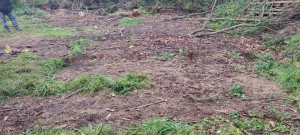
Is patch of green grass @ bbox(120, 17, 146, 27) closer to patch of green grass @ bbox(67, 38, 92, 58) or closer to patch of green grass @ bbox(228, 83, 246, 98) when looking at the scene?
patch of green grass @ bbox(67, 38, 92, 58)

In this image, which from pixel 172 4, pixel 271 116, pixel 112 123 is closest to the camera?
pixel 112 123

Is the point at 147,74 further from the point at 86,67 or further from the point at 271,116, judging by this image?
the point at 271,116

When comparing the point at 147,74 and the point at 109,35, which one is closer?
the point at 147,74

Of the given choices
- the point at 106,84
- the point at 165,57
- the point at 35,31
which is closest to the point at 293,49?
the point at 165,57

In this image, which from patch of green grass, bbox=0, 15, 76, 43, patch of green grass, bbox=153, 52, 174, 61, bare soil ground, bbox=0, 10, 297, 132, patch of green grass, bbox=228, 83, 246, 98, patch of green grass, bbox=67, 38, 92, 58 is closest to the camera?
bare soil ground, bbox=0, 10, 297, 132

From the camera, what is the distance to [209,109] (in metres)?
2.71

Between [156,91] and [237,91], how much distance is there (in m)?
1.36

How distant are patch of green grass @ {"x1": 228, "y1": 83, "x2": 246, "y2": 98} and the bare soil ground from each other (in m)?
0.09

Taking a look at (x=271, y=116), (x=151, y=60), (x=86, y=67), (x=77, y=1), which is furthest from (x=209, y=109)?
(x=77, y=1)

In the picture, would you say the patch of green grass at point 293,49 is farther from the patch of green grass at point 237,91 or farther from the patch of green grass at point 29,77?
the patch of green grass at point 29,77

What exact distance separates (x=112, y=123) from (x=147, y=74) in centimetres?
149

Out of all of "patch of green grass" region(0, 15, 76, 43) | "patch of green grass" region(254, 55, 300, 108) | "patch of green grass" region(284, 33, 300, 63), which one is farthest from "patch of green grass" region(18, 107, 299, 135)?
"patch of green grass" region(0, 15, 76, 43)

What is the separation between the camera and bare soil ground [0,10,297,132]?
2555 millimetres

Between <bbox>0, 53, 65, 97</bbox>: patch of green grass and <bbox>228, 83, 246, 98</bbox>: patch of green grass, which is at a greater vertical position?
<bbox>0, 53, 65, 97</bbox>: patch of green grass
